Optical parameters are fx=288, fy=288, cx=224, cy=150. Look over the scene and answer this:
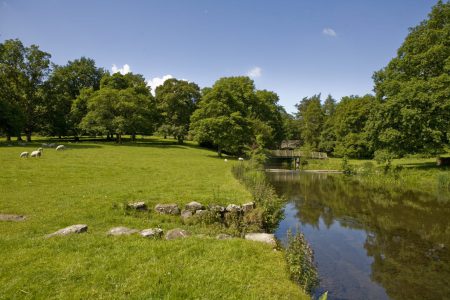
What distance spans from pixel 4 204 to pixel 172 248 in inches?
371

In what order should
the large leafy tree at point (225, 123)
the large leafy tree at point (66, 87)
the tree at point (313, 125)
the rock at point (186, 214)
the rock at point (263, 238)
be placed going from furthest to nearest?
the tree at point (313, 125), the large leafy tree at point (66, 87), the large leafy tree at point (225, 123), the rock at point (186, 214), the rock at point (263, 238)

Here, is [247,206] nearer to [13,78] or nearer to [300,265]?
[300,265]

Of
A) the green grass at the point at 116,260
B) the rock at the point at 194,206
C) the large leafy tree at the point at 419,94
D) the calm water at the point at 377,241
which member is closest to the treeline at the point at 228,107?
the large leafy tree at the point at 419,94

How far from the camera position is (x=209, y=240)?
9.50 m

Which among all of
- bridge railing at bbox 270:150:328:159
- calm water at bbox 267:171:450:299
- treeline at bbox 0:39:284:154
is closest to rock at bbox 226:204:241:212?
calm water at bbox 267:171:450:299

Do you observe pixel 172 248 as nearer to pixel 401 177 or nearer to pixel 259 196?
pixel 259 196

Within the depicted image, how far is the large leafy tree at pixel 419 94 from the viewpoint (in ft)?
108

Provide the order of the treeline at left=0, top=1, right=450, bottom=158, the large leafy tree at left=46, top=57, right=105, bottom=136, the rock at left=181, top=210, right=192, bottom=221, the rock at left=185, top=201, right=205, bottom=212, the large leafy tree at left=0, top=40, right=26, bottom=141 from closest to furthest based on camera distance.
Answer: the rock at left=181, top=210, right=192, bottom=221 → the rock at left=185, top=201, right=205, bottom=212 → the treeline at left=0, top=1, right=450, bottom=158 → the large leafy tree at left=0, top=40, right=26, bottom=141 → the large leafy tree at left=46, top=57, right=105, bottom=136

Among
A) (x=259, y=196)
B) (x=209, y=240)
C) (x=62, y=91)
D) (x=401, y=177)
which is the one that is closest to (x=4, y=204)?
(x=209, y=240)

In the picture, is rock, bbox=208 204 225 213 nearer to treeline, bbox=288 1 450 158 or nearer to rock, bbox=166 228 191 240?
rock, bbox=166 228 191 240

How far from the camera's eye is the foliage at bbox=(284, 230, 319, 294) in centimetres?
814

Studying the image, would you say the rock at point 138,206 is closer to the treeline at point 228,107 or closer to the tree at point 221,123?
the treeline at point 228,107

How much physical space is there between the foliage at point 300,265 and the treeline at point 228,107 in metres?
28.1

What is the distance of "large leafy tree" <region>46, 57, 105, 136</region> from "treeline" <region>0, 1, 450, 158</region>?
6.7 inches
